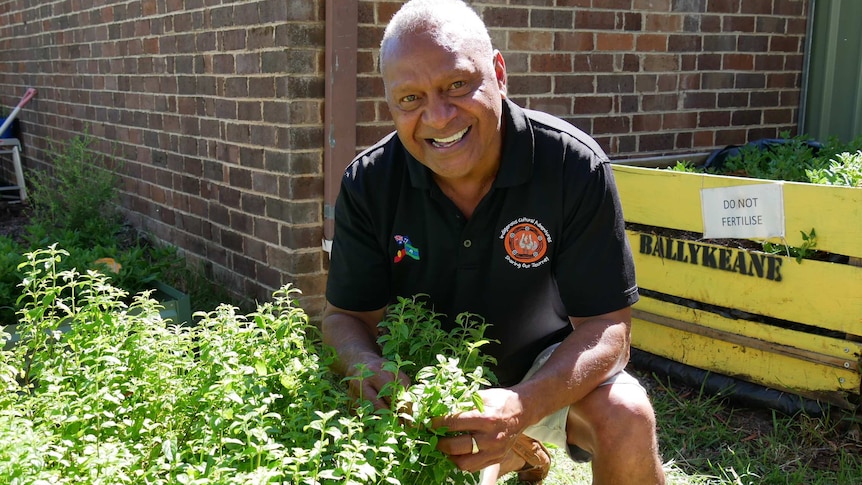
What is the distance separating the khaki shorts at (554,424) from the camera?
245 cm

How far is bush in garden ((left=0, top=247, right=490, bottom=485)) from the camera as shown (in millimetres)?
1622

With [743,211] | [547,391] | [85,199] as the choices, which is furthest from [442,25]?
[85,199]

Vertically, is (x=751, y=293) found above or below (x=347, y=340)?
below

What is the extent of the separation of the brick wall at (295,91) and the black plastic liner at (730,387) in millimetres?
1488

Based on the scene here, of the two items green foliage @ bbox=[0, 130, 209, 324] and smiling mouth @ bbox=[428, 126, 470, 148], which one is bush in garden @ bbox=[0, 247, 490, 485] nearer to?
smiling mouth @ bbox=[428, 126, 470, 148]

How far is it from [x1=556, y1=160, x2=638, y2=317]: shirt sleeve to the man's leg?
0.83 ft

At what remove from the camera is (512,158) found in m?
2.51

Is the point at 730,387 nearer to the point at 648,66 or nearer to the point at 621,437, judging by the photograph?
the point at 621,437

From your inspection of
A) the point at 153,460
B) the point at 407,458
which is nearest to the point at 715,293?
the point at 407,458

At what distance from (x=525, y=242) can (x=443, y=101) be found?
0.50m

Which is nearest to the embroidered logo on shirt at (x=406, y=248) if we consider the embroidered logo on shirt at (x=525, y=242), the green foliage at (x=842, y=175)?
the embroidered logo on shirt at (x=525, y=242)

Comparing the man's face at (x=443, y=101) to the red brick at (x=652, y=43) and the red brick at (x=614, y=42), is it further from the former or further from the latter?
the red brick at (x=652, y=43)

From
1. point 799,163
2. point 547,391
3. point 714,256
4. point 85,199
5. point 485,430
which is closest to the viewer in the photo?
point 485,430

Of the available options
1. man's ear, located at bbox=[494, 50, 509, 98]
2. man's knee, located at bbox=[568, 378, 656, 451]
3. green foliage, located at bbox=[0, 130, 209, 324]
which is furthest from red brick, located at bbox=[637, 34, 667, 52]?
man's knee, located at bbox=[568, 378, 656, 451]
